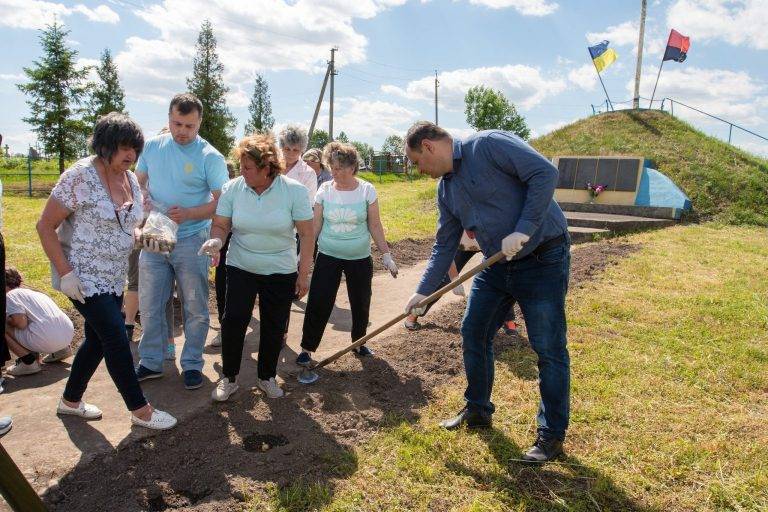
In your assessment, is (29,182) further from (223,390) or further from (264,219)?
(264,219)

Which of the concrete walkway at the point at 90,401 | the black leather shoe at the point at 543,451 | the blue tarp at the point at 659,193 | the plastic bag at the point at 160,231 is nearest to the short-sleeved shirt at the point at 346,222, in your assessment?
the concrete walkway at the point at 90,401

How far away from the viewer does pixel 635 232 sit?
12.0 m

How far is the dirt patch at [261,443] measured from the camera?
263cm

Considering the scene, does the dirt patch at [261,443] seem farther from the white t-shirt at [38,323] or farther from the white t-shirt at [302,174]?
the white t-shirt at [302,174]

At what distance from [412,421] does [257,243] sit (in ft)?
4.96

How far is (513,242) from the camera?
2652 millimetres

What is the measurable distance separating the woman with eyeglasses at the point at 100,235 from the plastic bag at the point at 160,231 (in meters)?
0.21

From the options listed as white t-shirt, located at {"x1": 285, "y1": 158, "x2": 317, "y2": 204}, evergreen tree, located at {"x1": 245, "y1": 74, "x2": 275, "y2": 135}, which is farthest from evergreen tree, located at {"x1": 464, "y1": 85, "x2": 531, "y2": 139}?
white t-shirt, located at {"x1": 285, "y1": 158, "x2": 317, "y2": 204}

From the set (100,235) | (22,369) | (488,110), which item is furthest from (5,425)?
(488,110)

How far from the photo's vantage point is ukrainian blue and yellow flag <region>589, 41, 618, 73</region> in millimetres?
23672

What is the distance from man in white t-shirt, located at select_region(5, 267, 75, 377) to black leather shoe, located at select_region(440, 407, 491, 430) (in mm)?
2935

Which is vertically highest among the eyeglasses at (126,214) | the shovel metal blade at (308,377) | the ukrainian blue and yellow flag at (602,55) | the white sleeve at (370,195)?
the ukrainian blue and yellow flag at (602,55)

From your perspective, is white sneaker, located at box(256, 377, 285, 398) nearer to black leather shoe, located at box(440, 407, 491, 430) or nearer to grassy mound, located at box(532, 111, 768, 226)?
black leather shoe, located at box(440, 407, 491, 430)

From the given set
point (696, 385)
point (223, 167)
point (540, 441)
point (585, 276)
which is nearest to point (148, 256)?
point (223, 167)
